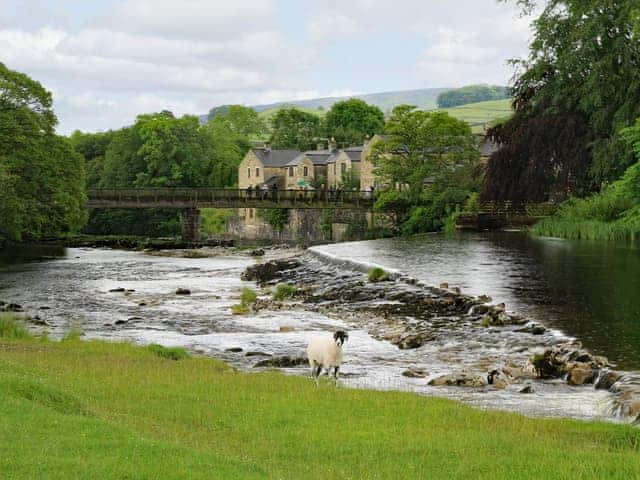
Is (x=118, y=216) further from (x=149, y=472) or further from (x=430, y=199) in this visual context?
(x=149, y=472)

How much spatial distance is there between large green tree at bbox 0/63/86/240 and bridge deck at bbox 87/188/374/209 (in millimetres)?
17644

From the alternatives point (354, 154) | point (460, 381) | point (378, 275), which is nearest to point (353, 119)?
point (354, 154)

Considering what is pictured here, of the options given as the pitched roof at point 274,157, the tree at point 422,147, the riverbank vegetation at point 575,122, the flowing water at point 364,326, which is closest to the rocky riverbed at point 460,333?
the flowing water at point 364,326

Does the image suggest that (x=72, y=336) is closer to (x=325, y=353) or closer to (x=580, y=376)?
(x=325, y=353)

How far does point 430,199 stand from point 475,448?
228 ft

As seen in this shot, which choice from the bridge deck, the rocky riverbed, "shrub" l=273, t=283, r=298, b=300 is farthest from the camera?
the bridge deck

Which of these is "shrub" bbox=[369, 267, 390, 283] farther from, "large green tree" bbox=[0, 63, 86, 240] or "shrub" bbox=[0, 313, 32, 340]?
"large green tree" bbox=[0, 63, 86, 240]

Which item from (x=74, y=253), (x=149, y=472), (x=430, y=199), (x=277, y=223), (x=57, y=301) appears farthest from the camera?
(x=277, y=223)

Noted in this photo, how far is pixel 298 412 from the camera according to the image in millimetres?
14672

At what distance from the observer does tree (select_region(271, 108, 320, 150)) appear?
481 feet

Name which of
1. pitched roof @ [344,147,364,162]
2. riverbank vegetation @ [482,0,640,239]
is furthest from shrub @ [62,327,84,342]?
pitched roof @ [344,147,364,162]

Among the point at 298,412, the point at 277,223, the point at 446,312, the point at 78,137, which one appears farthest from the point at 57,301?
the point at 78,137

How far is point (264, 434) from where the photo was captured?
1309 cm

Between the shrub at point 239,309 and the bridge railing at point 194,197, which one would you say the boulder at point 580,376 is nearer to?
the shrub at point 239,309
